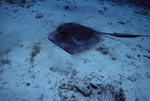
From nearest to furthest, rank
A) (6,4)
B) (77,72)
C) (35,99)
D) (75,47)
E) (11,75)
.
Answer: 1. (35,99)
2. (11,75)
3. (77,72)
4. (75,47)
5. (6,4)

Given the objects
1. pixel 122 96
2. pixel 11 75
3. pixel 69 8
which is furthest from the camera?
pixel 69 8

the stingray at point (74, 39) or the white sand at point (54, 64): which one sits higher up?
the stingray at point (74, 39)

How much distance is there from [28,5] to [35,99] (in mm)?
5826

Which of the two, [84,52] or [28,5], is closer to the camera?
[84,52]

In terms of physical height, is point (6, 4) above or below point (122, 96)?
above

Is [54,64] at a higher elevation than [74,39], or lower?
lower

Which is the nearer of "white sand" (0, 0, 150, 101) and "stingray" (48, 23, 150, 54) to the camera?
"white sand" (0, 0, 150, 101)

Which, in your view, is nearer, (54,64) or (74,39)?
(54,64)

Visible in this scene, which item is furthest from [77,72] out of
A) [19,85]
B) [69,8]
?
[69,8]

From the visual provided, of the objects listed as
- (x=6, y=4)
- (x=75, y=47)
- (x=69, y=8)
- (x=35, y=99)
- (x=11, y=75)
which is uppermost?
(x=6, y=4)

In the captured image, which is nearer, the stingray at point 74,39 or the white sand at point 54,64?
the white sand at point 54,64

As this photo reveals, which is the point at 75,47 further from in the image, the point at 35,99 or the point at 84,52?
the point at 35,99

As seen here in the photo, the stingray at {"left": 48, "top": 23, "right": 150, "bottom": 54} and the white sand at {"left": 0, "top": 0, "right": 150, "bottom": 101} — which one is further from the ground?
the stingray at {"left": 48, "top": 23, "right": 150, "bottom": 54}

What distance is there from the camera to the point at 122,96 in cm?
177
